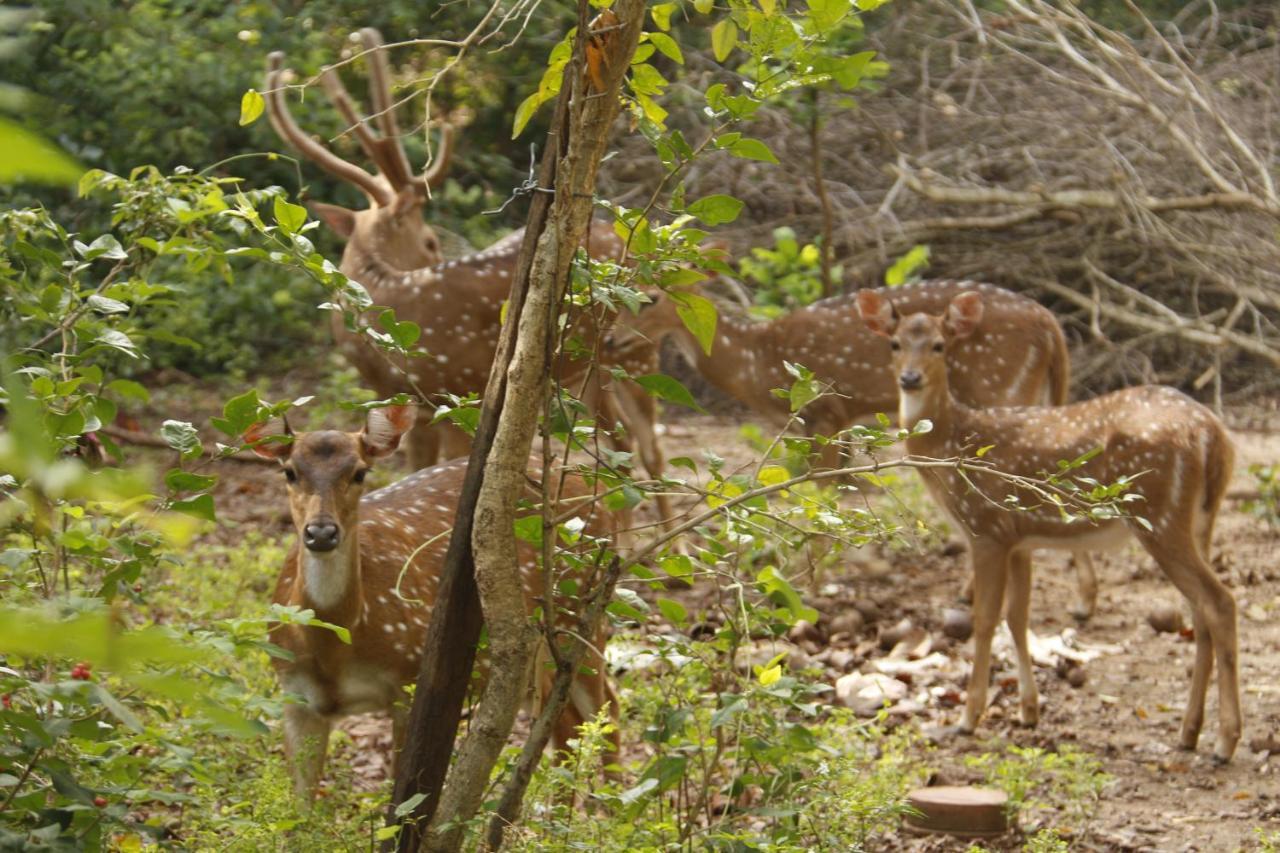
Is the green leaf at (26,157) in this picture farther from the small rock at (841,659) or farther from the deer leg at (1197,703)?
the small rock at (841,659)

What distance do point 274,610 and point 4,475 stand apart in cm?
82

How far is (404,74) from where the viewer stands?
39.4ft

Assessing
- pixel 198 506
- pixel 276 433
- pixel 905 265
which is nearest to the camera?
pixel 198 506

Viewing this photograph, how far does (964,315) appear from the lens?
7059mm

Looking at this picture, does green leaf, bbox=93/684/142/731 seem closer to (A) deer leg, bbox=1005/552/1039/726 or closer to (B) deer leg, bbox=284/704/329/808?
(B) deer leg, bbox=284/704/329/808

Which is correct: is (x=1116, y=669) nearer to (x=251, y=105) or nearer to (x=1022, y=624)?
(x=1022, y=624)

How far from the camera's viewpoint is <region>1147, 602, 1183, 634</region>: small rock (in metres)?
7.04

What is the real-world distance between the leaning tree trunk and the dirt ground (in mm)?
1867

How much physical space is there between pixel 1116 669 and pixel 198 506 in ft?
15.7

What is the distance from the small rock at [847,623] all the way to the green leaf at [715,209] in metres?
4.01

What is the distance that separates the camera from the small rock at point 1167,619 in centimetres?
704

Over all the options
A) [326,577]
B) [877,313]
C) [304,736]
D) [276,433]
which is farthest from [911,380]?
[304,736]

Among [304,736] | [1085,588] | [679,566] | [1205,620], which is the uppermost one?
[679,566]

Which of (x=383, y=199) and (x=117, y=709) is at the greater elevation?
(x=117, y=709)
